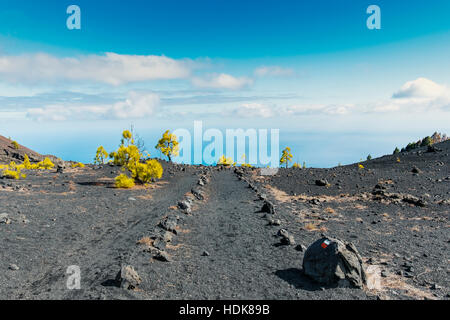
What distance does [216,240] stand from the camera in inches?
482

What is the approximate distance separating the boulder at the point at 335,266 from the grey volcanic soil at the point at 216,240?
0.27 m

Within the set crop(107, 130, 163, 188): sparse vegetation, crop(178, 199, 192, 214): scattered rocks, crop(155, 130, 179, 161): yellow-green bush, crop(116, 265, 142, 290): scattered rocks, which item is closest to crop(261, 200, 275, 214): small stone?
crop(178, 199, 192, 214): scattered rocks

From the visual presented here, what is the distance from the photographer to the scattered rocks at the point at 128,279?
7410 millimetres

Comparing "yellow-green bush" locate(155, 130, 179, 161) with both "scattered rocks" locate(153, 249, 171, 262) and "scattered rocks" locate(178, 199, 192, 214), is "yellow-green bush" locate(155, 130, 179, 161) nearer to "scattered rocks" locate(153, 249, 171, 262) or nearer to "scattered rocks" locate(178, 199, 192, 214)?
"scattered rocks" locate(178, 199, 192, 214)

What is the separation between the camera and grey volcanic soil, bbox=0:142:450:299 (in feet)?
25.3

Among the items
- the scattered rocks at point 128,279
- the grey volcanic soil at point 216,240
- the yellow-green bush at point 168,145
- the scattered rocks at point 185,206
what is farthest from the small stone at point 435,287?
the yellow-green bush at point 168,145

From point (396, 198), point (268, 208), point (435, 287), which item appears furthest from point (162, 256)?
point (396, 198)

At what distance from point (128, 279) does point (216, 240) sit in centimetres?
530

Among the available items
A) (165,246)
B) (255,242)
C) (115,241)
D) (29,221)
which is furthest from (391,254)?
(29,221)

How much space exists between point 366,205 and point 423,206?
341 centimetres

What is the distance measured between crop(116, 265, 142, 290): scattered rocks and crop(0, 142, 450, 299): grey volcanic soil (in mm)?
136

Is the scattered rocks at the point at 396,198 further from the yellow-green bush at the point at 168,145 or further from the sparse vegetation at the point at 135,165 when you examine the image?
the yellow-green bush at the point at 168,145

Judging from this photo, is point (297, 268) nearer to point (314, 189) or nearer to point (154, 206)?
point (154, 206)

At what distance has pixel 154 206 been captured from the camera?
19.8 meters
